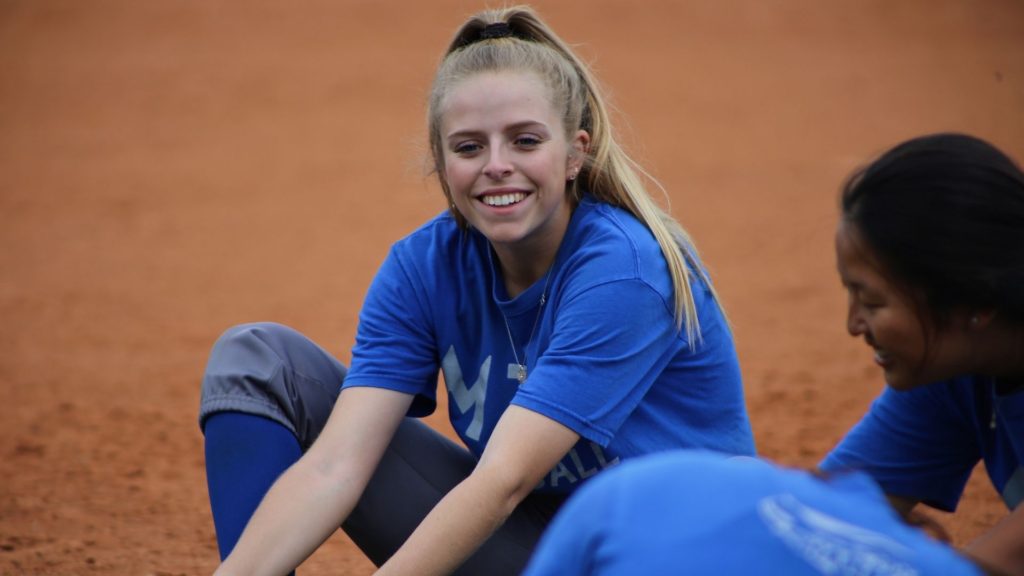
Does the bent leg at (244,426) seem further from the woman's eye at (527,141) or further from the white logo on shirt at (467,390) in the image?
the woman's eye at (527,141)

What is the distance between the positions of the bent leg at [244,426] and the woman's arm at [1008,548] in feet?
4.53

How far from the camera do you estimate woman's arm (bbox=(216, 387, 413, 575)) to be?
244 centimetres

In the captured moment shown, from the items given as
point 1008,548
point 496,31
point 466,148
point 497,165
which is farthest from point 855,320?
point 496,31

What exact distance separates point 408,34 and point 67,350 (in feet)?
22.1

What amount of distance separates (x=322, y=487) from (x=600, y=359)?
24.6 inches

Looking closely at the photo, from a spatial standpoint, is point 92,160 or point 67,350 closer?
point 67,350

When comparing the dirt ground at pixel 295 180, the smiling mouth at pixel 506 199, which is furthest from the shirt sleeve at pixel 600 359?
the dirt ground at pixel 295 180

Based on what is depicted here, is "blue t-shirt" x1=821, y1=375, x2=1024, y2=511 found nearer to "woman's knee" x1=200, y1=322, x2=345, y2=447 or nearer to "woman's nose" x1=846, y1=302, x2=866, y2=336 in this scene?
"woman's nose" x1=846, y1=302, x2=866, y2=336

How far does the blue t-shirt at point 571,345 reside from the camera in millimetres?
2352

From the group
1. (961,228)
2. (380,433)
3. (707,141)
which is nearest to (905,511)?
(961,228)

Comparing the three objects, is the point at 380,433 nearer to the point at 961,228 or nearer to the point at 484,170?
the point at 484,170

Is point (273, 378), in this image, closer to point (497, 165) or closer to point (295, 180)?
point (497, 165)

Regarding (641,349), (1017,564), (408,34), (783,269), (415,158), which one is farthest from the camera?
(408,34)

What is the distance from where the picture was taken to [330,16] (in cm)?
1250
